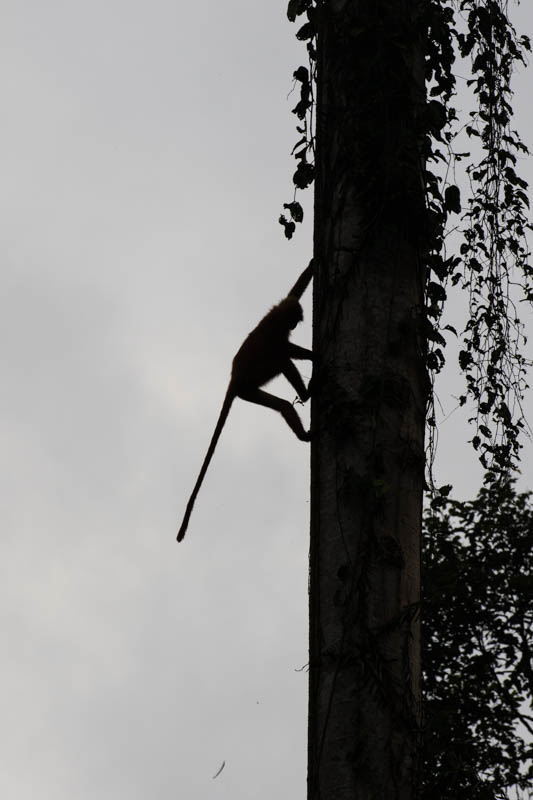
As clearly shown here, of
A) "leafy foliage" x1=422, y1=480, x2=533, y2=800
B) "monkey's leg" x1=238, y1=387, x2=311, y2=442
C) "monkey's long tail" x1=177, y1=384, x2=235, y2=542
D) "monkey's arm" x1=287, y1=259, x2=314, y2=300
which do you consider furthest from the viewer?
"leafy foliage" x1=422, y1=480, x2=533, y2=800

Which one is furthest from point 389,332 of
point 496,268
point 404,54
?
point 496,268

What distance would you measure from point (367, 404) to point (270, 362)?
2.80 meters

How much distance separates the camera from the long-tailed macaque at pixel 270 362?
17.4 feet

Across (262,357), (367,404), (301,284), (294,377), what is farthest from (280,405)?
(367,404)

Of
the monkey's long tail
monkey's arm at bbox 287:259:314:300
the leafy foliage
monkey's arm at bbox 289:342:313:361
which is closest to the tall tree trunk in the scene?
the monkey's long tail

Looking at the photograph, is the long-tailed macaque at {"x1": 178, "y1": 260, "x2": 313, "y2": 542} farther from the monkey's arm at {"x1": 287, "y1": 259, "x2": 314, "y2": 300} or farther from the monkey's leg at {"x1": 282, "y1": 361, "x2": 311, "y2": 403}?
the monkey's arm at {"x1": 287, "y1": 259, "x2": 314, "y2": 300}

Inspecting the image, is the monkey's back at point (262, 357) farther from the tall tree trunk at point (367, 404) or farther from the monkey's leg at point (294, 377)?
the tall tree trunk at point (367, 404)

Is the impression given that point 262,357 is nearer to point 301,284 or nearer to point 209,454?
point 301,284

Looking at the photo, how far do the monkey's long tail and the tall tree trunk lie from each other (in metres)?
1.21

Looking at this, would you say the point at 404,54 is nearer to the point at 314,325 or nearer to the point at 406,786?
the point at 314,325

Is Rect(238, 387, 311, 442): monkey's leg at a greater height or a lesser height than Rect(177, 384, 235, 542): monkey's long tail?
greater

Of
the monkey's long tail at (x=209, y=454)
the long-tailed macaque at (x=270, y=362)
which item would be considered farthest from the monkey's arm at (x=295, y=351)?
the monkey's long tail at (x=209, y=454)

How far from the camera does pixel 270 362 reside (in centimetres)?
543

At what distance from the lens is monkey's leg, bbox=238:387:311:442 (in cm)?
523
